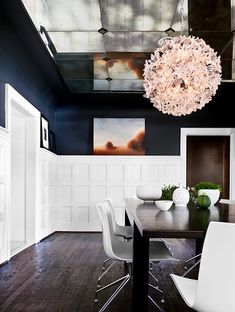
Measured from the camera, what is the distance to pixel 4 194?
4301mm

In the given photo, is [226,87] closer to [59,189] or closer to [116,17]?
[116,17]

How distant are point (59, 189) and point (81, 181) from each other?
50cm

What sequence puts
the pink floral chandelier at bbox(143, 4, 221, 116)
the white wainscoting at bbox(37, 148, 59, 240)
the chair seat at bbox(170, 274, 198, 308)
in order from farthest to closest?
the white wainscoting at bbox(37, 148, 59, 240), the pink floral chandelier at bbox(143, 4, 221, 116), the chair seat at bbox(170, 274, 198, 308)

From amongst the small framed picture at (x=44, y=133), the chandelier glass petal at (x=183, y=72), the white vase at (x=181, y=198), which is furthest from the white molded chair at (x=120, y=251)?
the small framed picture at (x=44, y=133)

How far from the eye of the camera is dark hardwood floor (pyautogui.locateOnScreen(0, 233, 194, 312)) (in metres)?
2.95

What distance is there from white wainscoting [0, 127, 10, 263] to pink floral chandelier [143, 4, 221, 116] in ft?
6.04

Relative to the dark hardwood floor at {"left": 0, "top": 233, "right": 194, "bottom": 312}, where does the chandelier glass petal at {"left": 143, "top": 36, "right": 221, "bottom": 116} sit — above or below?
above

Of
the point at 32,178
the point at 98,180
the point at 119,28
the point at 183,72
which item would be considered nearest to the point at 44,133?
the point at 32,178

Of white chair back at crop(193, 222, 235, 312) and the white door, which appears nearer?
white chair back at crop(193, 222, 235, 312)

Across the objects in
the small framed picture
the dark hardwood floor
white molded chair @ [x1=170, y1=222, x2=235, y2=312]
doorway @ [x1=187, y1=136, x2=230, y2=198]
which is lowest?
the dark hardwood floor

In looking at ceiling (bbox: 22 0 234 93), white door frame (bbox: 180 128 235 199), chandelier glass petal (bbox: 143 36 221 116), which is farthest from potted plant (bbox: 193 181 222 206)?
white door frame (bbox: 180 128 235 199)

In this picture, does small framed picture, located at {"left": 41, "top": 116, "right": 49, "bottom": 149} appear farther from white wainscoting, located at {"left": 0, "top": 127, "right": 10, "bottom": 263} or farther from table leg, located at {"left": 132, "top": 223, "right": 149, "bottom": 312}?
table leg, located at {"left": 132, "top": 223, "right": 149, "bottom": 312}

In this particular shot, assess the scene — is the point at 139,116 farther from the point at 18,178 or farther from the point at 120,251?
the point at 120,251

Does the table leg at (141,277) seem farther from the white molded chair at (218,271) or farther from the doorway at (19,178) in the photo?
the doorway at (19,178)
